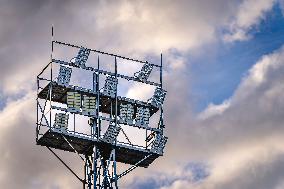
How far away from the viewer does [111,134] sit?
303 feet

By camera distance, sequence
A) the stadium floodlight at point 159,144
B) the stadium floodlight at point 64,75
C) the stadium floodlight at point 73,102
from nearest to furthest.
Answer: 1. the stadium floodlight at point 73,102
2. the stadium floodlight at point 64,75
3. the stadium floodlight at point 159,144

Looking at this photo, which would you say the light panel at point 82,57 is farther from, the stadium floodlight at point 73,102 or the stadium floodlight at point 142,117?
the stadium floodlight at point 142,117

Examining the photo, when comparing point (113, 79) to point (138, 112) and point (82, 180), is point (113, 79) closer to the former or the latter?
point (138, 112)

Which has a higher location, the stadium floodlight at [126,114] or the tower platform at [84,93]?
the tower platform at [84,93]

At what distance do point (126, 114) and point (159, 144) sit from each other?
4.22 metres

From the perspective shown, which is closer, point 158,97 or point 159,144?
point 159,144

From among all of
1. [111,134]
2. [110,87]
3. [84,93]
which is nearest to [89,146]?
[111,134]

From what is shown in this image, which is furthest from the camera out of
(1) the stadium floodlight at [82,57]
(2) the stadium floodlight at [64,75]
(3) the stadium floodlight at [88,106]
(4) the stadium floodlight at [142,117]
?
(4) the stadium floodlight at [142,117]

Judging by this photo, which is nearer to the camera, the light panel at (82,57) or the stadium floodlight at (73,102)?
the stadium floodlight at (73,102)

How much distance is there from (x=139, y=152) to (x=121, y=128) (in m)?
2.86

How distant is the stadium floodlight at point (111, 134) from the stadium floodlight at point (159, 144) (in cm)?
441

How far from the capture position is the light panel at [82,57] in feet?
310

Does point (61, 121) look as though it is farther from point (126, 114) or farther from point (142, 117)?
point (142, 117)

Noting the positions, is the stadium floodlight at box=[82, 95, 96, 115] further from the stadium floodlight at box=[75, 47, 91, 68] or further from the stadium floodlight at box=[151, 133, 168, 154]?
the stadium floodlight at box=[151, 133, 168, 154]
